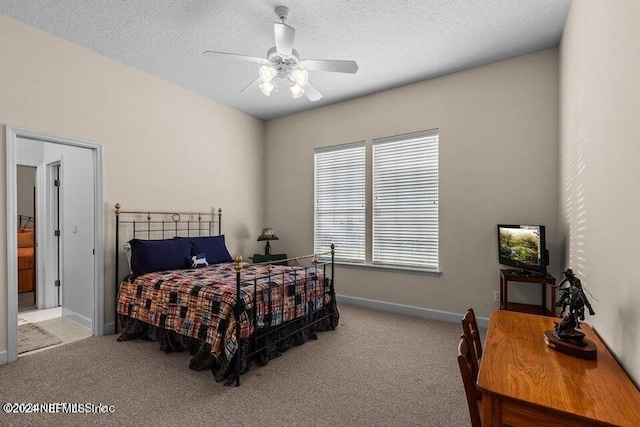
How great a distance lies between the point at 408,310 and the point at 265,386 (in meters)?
2.36

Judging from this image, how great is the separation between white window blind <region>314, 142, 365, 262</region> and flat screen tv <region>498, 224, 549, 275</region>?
6.06ft

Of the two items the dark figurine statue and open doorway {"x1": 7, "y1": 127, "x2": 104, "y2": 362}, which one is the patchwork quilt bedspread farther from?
the dark figurine statue

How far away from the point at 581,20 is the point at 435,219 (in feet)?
7.65

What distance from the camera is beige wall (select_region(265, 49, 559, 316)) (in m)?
3.34

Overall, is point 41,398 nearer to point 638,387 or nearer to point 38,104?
point 38,104

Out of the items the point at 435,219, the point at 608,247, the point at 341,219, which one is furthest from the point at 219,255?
the point at 608,247

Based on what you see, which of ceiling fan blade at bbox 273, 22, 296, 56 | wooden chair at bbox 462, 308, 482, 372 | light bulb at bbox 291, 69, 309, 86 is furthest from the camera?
light bulb at bbox 291, 69, 309, 86

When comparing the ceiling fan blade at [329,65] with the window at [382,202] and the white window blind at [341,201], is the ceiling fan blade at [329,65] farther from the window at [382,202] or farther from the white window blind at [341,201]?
the white window blind at [341,201]

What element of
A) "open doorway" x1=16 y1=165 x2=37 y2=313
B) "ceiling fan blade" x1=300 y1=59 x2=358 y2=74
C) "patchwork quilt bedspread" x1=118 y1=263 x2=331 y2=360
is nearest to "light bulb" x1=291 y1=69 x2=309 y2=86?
"ceiling fan blade" x1=300 y1=59 x2=358 y2=74

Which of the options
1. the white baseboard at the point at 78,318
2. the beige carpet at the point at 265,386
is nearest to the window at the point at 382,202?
the beige carpet at the point at 265,386

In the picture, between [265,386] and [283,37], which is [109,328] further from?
[283,37]

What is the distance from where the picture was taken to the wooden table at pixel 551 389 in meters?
1.00

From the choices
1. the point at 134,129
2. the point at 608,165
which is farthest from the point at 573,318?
the point at 134,129

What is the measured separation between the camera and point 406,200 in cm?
421
